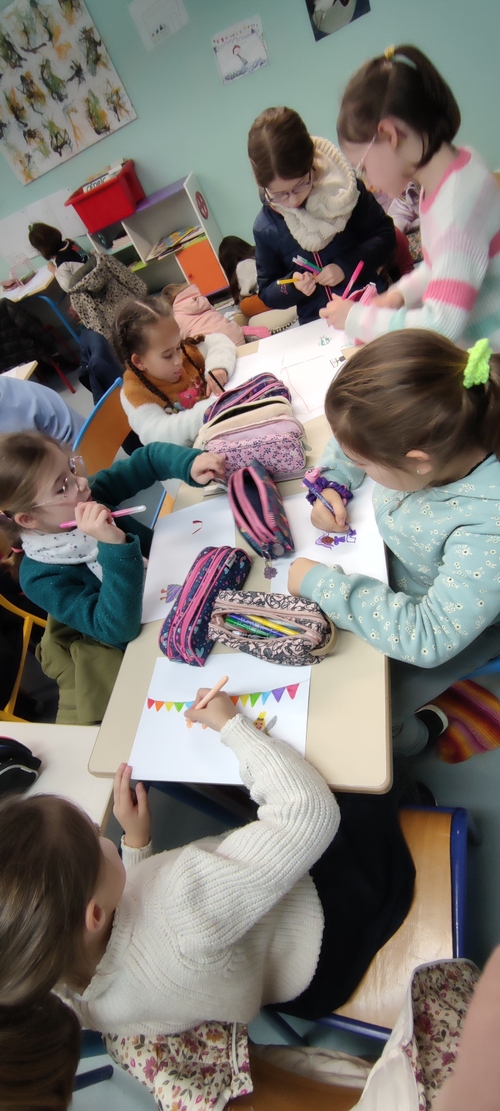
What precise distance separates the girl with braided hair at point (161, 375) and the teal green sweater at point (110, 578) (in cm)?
18

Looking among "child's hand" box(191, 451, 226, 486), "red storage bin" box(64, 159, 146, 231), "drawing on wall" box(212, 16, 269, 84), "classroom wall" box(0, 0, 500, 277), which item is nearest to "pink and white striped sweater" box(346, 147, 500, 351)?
"child's hand" box(191, 451, 226, 486)

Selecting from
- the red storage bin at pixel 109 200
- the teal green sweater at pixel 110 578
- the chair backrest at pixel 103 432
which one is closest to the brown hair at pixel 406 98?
the teal green sweater at pixel 110 578

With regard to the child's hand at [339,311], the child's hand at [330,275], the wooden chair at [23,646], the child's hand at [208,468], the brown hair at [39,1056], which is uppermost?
the child's hand at [330,275]

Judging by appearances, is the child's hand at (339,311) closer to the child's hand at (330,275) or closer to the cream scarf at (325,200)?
the child's hand at (330,275)

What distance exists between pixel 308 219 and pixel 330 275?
0.64ft

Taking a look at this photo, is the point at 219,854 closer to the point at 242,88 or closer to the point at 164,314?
the point at 164,314

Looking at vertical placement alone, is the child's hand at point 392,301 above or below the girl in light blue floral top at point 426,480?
above

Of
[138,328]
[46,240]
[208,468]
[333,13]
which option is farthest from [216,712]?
[333,13]

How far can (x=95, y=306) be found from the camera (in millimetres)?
2816

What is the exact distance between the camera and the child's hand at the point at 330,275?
1.80 metres

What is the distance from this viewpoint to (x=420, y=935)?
2.85ft

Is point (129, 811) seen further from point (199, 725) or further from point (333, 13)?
point (333, 13)

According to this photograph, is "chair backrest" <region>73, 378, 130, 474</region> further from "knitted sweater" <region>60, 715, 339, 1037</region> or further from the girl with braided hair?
"knitted sweater" <region>60, 715, 339, 1037</region>

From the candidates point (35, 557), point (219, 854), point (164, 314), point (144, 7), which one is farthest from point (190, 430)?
point (144, 7)
